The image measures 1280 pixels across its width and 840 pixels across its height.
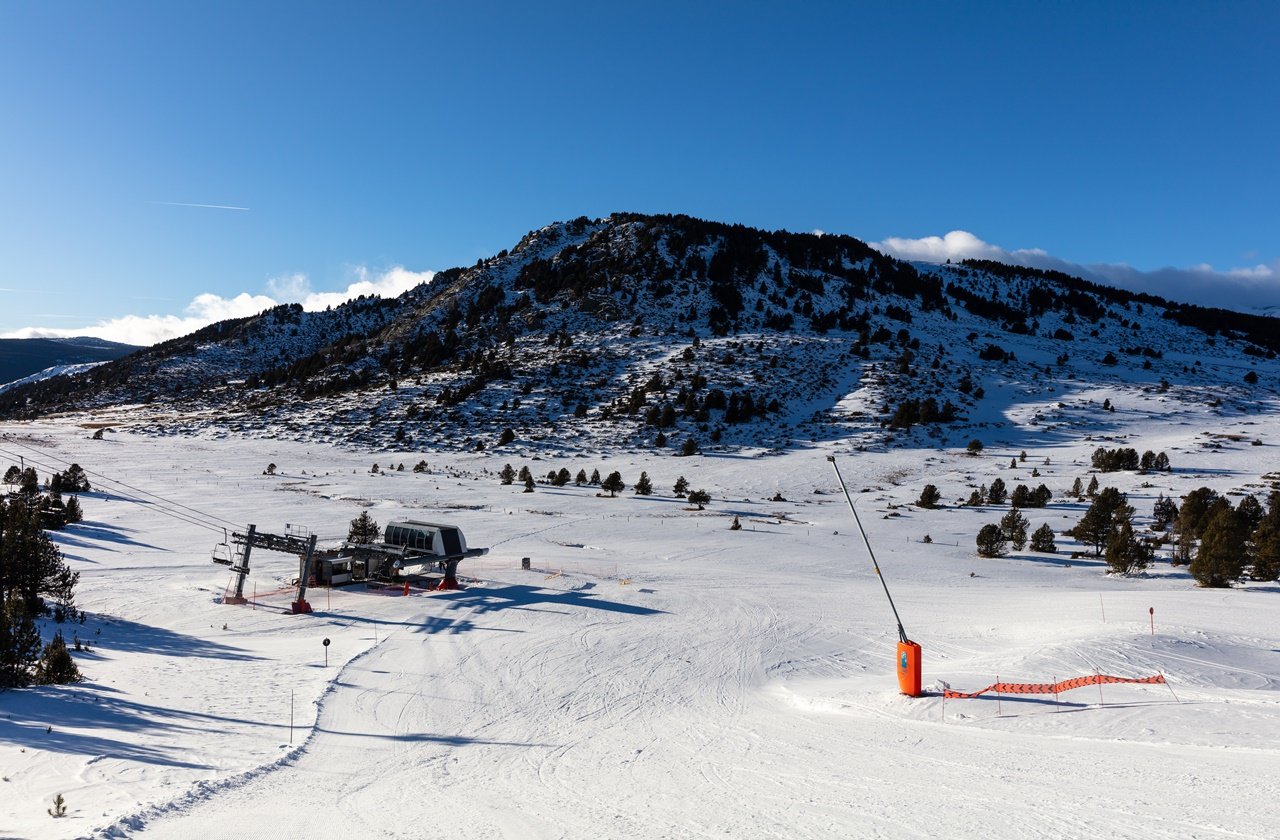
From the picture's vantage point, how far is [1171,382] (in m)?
101

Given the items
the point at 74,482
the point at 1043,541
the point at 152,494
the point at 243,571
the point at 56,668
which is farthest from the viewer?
the point at 152,494

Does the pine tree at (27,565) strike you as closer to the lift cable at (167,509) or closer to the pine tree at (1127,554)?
the lift cable at (167,509)

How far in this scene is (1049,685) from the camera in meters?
15.2

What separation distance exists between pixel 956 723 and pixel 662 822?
23.8 feet

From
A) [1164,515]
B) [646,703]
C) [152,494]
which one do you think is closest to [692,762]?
[646,703]

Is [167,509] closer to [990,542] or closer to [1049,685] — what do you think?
[1049,685]

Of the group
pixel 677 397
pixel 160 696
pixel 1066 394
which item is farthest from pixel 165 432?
pixel 1066 394

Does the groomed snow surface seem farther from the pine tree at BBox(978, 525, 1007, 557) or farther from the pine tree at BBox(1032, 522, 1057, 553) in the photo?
the pine tree at BBox(1032, 522, 1057, 553)

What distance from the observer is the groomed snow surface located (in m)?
9.28

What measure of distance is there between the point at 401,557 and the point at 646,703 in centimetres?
1676

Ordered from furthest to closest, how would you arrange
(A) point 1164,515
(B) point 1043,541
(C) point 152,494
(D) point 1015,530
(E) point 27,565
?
(C) point 152,494 < (A) point 1164,515 < (B) point 1043,541 < (D) point 1015,530 < (E) point 27,565

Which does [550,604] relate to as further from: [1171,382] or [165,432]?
[1171,382]

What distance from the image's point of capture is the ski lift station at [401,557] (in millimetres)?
28516

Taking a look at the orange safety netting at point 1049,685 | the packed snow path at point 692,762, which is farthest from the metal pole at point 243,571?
the orange safety netting at point 1049,685
